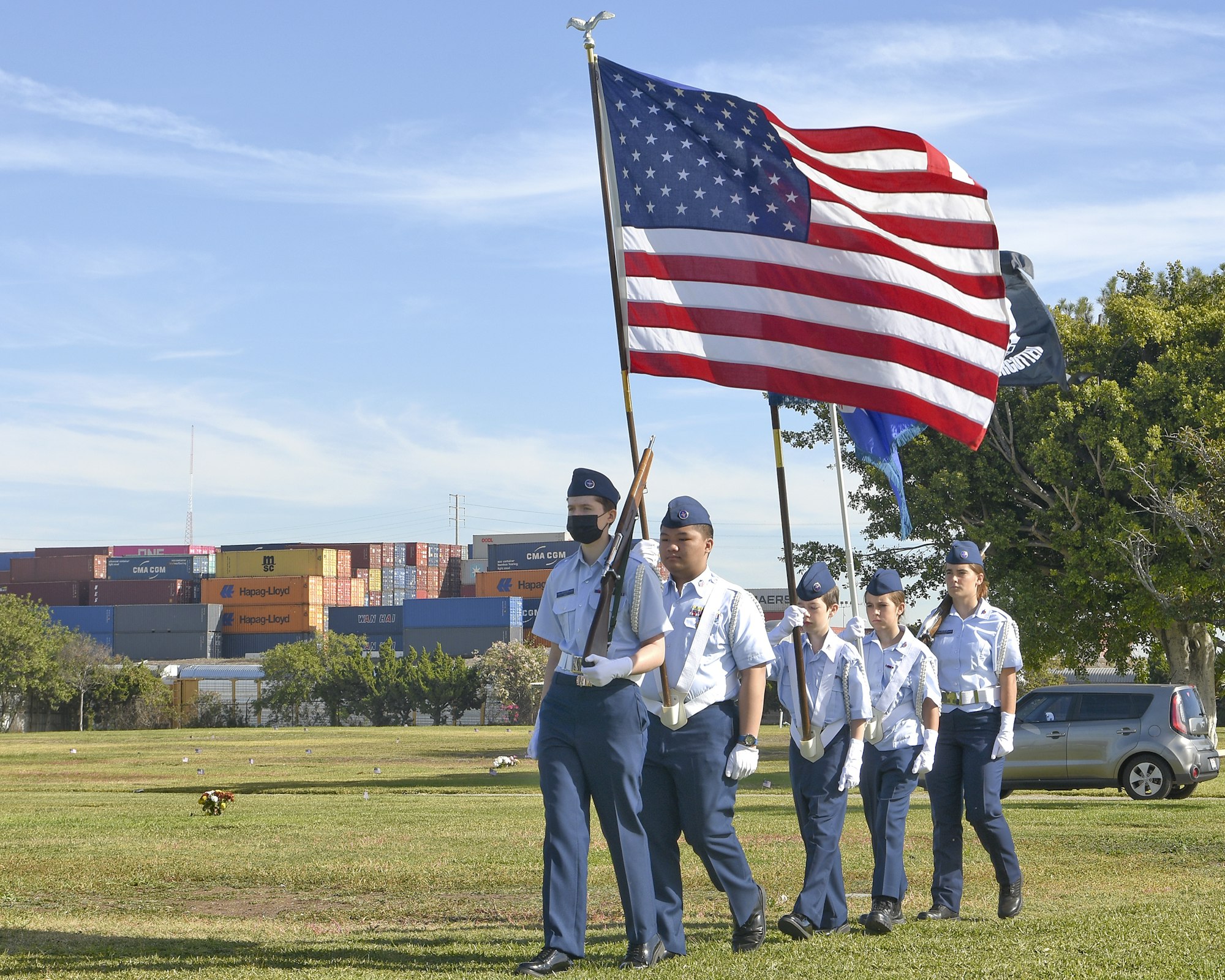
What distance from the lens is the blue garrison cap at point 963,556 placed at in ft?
26.5

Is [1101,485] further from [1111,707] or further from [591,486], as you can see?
[591,486]

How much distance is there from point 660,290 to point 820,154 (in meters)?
1.37

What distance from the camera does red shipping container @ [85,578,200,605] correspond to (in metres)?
124

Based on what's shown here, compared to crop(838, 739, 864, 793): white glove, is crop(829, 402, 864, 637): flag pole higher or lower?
higher

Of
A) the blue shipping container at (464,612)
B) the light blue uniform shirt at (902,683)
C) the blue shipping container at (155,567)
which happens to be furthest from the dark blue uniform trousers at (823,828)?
the blue shipping container at (155,567)

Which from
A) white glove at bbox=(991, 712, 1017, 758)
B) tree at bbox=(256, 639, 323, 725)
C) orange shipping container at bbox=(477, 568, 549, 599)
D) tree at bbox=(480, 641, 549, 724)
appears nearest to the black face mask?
white glove at bbox=(991, 712, 1017, 758)

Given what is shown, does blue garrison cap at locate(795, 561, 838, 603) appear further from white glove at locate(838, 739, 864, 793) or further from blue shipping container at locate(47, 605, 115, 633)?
blue shipping container at locate(47, 605, 115, 633)

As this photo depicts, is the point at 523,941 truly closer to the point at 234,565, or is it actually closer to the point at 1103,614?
the point at 1103,614

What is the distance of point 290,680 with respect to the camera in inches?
3098

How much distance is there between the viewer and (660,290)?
787cm

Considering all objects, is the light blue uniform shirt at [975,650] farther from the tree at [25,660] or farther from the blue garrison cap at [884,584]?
the tree at [25,660]

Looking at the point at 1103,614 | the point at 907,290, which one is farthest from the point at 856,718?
the point at 1103,614

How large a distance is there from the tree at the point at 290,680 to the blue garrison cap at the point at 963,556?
73462 millimetres

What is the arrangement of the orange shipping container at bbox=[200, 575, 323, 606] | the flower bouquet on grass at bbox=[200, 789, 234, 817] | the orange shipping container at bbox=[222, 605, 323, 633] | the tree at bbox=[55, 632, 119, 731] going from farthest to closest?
the orange shipping container at bbox=[200, 575, 323, 606]
the orange shipping container at bbox=[222, 605, 323, 633]
the tree at bbox=[55, 632, 119, 731]
the flower bouquet on grass at bbox=[200, 789, 234, 817]
